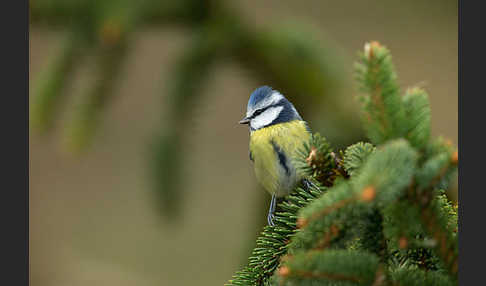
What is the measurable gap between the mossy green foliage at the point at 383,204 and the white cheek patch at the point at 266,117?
5.1 inches

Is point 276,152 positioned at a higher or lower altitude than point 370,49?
lower

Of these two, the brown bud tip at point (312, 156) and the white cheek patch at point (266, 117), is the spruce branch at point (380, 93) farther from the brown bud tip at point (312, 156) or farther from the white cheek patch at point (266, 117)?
the white cheek patch at point (266, 117)

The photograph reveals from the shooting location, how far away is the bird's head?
46cm

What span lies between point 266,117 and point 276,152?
0.04 meters

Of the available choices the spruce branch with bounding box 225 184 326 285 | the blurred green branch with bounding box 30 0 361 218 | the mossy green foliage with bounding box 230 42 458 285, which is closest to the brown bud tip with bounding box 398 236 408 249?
the mossy green foliage with bounding box 230 42 458 285

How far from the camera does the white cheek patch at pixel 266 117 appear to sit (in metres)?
0.47

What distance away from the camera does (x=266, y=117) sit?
0.48 m

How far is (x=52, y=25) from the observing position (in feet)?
2.56

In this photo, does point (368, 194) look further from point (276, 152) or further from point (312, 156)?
point (276, 152)

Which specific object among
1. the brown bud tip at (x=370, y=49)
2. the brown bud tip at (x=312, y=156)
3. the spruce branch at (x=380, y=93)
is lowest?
the brown bud tip at (x=312, y=156)

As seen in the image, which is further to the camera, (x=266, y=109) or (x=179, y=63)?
(x=179, y=63)

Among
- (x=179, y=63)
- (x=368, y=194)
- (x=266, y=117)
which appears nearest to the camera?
(x=368, y=194)

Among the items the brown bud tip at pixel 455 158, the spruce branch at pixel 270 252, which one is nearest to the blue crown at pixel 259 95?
the spruce branch at pixel 270 252

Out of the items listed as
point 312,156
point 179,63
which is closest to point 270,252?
point 312,156
